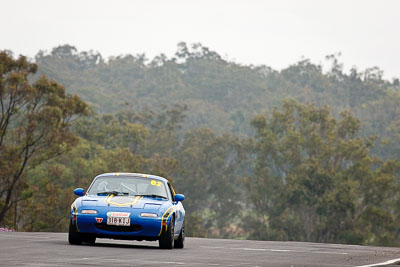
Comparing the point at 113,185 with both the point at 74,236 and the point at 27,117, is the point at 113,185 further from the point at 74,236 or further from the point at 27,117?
the point at 27,117

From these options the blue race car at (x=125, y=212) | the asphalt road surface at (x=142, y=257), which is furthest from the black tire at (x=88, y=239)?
the asphalt road surface at (x=142, y=257)

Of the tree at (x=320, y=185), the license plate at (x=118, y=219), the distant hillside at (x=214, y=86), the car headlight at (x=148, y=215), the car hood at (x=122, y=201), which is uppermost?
the distant hillside at (x=214, y=86)

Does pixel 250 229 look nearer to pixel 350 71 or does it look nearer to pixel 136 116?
pixel 136 116

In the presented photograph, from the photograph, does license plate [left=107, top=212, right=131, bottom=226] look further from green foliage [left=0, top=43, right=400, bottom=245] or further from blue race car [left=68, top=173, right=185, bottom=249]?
green foliage [left=0, top=43, right=400, bottom=245]

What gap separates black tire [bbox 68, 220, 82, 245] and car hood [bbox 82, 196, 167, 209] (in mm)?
435

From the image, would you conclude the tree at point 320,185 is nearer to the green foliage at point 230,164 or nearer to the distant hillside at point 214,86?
the green foliage at point 230,164

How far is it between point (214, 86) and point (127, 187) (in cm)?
11957

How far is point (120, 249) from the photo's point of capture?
584 inches

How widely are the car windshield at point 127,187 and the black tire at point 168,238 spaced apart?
2.67 ft

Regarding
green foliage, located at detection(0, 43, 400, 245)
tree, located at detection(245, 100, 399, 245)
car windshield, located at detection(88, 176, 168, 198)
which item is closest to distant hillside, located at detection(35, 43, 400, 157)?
green foliage, located at detection(0, 43, 400, 245)

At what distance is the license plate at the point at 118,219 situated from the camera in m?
14.6

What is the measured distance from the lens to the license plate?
575 inches

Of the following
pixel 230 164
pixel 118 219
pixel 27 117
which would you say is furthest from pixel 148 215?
pixel 230 164

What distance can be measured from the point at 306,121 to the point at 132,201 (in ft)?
208
